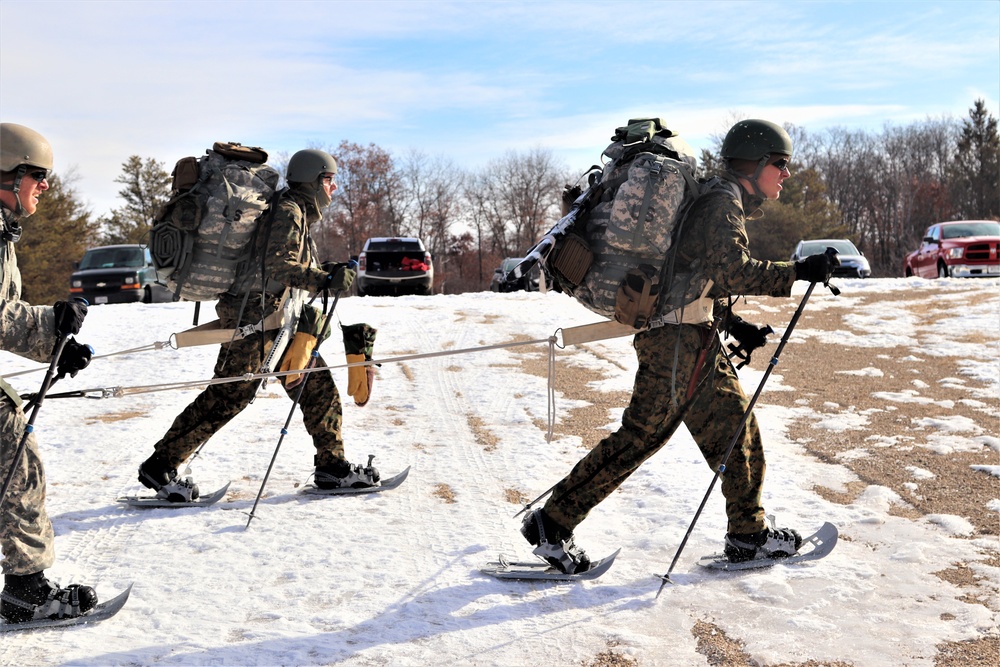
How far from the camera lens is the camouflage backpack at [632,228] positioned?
3840mm

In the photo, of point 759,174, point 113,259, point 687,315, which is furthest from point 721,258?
point 113,259

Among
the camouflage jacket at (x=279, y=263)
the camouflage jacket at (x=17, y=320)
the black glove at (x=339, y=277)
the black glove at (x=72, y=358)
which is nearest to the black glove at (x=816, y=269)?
the black glove at (x=339, y=277)

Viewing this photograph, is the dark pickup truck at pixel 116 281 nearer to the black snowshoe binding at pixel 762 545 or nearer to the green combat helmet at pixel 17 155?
the green combat helmet at pixel 17 155

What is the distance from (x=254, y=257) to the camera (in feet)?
16.6

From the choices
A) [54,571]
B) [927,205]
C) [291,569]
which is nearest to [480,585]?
[291,569]

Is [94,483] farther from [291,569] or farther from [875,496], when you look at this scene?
[875,496]

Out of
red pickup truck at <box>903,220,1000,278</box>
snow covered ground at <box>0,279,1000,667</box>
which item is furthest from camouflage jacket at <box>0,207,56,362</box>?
red pickup truck at <box>903,220,1000,278</box>

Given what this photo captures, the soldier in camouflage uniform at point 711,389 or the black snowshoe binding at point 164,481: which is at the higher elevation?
the soldier in camouflage uniform at point 711,389

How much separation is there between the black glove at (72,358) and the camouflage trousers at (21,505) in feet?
0.77

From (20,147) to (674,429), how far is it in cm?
301

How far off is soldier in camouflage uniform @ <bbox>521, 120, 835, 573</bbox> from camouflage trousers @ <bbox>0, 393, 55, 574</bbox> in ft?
6.91

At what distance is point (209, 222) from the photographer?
489 cm

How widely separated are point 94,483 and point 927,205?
66.7m

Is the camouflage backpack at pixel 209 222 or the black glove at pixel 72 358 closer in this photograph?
the black glove at pixel 72 358
